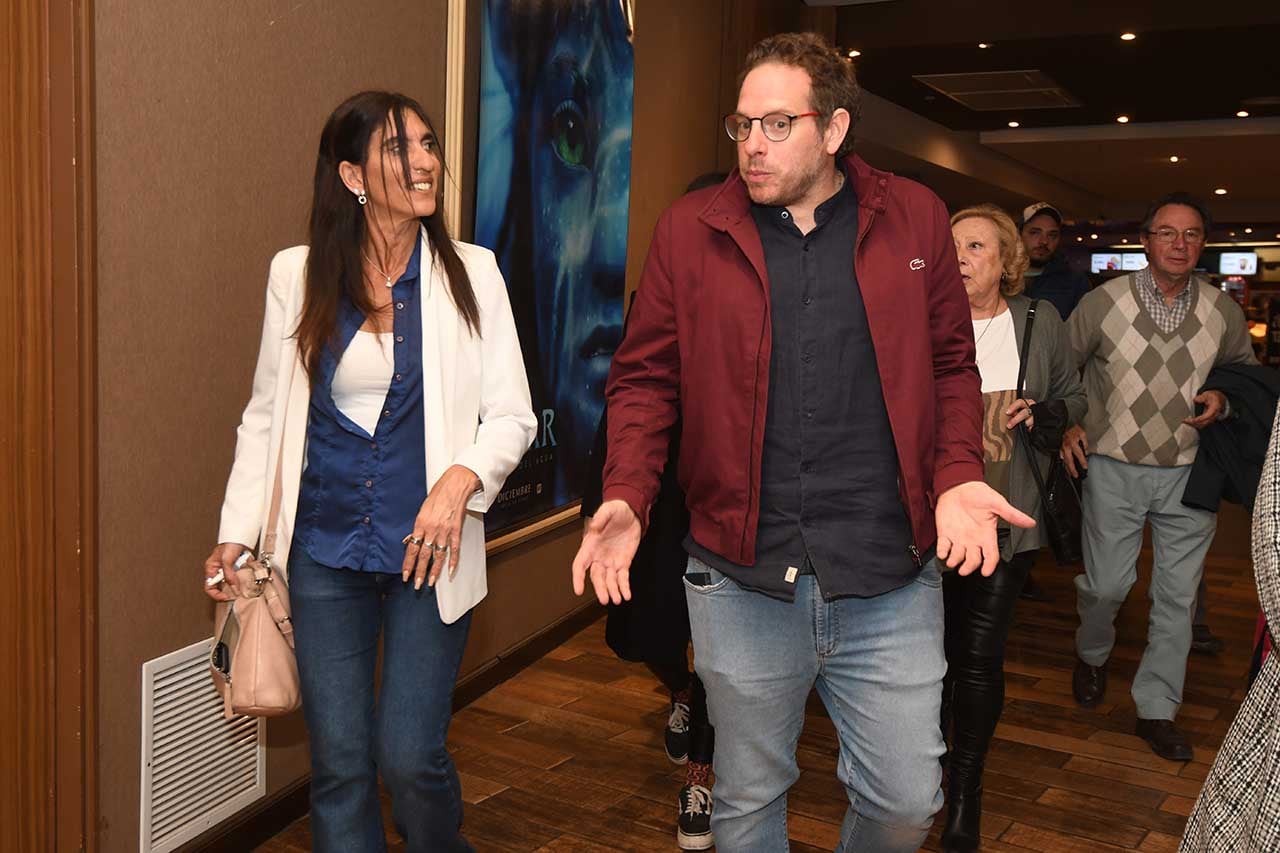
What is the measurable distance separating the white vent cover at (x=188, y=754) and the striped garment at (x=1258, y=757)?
2.10 metres

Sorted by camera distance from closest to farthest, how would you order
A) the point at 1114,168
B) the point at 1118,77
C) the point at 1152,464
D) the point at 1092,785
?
the point at 1092,785 → the point at 1152,464 → the point at 1118,77 → the point at 1114,168

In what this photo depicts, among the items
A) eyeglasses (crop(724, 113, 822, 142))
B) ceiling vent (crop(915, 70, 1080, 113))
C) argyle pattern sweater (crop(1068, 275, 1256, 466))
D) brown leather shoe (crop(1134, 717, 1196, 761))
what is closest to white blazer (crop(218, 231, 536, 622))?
eyeglasses (crop(724, 113, 822, 142))

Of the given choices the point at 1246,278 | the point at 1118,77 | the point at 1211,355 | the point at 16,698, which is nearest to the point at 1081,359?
the point at 1211,355

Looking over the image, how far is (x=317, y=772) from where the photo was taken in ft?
7.60

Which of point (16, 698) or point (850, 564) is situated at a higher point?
point (850, 564)

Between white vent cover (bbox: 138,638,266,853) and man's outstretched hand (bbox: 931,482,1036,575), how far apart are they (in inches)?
68.5

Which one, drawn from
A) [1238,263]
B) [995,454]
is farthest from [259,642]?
[1238,263]

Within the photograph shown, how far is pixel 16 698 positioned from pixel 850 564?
1.60 m

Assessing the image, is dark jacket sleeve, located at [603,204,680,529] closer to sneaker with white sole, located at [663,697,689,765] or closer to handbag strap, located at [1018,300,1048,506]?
handbag strap, located at [1018,300,1048,506]

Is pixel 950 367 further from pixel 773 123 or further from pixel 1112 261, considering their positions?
pixel 1112 261

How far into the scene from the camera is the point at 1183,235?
388cm

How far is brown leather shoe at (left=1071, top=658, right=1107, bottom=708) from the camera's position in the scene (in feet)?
14.6

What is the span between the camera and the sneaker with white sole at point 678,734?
3.68 metres

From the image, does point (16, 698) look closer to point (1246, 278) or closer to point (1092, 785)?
point (1092, 785)
